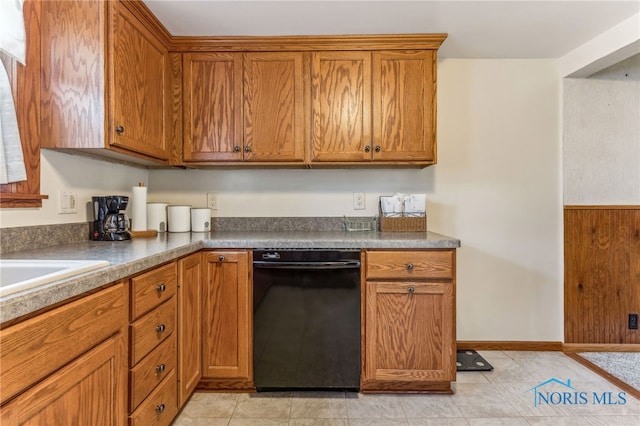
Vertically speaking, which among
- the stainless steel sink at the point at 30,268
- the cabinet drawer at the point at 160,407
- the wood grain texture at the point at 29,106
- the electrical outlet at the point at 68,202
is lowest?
the cabinet drawer at the point at 160,407

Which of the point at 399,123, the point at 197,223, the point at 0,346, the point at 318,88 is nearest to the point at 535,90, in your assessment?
the point at 399,123

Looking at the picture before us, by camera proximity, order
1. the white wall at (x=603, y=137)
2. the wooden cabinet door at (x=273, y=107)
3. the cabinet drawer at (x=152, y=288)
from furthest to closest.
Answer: the white wall at (x=603, y=137)
the wooden cabinet door at (x=273, y=107)
the cabinet drawer at (x=152, y=288)

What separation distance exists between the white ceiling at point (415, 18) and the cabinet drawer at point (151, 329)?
1551mm

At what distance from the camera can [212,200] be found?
2506 mm

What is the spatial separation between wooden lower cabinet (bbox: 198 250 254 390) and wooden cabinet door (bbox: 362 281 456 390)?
2.18 ft

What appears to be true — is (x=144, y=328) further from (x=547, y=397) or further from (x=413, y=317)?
(x=547, y=397)

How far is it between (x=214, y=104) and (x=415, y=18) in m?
1.30

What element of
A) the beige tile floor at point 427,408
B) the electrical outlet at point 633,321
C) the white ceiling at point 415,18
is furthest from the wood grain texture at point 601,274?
the white ceiling at point 415,18

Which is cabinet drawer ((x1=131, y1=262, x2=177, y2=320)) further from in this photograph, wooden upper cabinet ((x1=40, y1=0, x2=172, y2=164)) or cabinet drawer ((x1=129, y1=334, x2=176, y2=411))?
wooden upper cabinet ((x1=40, y1=0, x2=172, y2=164))

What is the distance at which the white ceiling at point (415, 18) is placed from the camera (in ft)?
5.99

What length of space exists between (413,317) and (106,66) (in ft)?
6.40

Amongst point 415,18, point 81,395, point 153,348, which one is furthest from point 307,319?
point 415,18

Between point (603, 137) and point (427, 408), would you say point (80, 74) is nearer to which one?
point (427, 408)

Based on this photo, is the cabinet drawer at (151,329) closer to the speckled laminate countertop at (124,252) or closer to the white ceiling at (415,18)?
the speckled laminate countertop at (124,252)
